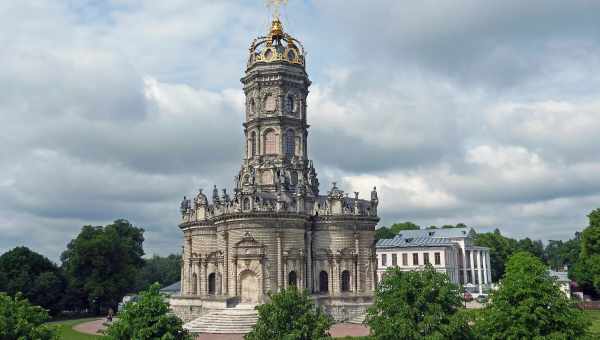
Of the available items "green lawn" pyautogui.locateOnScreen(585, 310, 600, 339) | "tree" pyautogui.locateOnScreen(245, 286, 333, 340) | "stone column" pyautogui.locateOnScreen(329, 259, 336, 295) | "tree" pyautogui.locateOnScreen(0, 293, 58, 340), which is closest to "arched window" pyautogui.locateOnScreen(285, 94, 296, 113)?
"stone column" pyautogui.locateOnScreen(329, 259, 336, 295)

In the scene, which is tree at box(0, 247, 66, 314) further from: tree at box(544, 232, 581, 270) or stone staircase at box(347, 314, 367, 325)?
tree at box(544, 232, 581, 270)

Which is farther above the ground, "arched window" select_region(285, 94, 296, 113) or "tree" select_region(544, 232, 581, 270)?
"arched window" select_region(285, 94, 296, 113)

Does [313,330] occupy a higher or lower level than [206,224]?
lower

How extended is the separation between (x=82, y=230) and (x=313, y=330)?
53752mm

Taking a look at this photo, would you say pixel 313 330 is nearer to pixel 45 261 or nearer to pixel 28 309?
pixel 28 309

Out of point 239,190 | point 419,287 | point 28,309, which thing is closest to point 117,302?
point 239,190

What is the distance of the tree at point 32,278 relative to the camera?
199 ft

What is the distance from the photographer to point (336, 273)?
167 ft

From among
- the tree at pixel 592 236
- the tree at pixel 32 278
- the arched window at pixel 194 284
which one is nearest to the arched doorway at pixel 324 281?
the arched window at pixel 194 284

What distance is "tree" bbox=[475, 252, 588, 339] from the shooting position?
23.0 meters

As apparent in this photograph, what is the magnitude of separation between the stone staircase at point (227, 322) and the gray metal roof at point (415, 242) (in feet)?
123

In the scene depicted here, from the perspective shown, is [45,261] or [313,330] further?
[45,261]

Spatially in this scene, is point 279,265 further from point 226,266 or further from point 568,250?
point 568,250

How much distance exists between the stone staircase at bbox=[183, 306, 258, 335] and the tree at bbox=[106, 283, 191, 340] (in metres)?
19.8
